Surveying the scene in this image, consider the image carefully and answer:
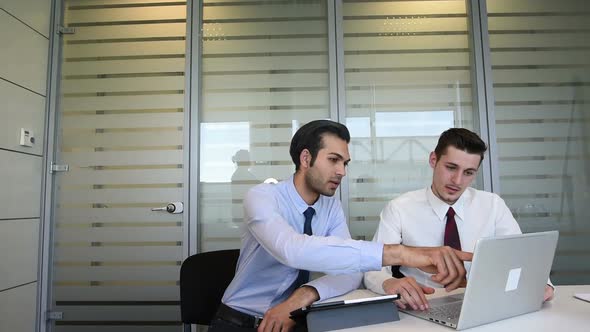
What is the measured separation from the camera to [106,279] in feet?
9.68

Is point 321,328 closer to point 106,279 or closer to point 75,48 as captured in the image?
point 106,279

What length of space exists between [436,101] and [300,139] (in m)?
1.74

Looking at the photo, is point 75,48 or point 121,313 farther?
point 75,48

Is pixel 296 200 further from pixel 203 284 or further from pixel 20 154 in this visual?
pixel 20 154

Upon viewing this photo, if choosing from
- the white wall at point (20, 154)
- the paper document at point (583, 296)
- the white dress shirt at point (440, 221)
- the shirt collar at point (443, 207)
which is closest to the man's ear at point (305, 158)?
the white dress shirt at point (440, 221)

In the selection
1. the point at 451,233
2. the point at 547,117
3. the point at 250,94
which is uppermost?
the point at 250,94

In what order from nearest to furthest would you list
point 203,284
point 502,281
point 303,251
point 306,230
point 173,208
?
1. point 502,281
2. point 303,251
3. point 306,230
4. point 203,284
5. point 173,208

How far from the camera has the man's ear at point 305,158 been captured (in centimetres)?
166

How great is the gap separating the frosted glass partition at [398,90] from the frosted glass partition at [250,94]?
0.30 meters

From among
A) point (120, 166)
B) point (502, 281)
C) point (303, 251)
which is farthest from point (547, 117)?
point (120, 166)

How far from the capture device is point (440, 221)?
5.85ft

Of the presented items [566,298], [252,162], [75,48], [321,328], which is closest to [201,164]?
[252,162]

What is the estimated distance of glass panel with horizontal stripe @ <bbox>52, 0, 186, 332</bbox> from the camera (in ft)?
9.62

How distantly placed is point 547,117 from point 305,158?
234cm
